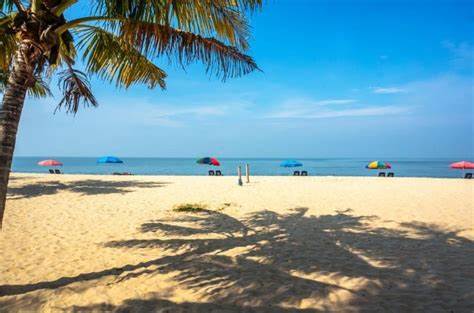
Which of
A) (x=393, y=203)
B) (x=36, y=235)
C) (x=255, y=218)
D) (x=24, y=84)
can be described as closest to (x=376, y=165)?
(x=393, y=203)

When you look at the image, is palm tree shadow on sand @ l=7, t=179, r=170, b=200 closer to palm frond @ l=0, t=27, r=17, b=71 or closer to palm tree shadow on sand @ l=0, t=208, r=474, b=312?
palm tree shadow on sand @ l=0, t=208, r=474, b=312

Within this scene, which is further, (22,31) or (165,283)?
(165,283)

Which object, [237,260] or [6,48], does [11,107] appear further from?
Answer: [237,260]

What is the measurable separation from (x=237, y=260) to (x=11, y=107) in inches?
177

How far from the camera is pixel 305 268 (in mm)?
5918

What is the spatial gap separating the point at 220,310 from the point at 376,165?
1380 inches

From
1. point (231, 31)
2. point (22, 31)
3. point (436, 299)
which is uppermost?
point (231, 31)

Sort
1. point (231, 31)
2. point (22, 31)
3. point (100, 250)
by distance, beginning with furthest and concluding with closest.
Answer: point (100, 250) < point (231, 31) < point (22, 31)

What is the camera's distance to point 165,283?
5.25 meters

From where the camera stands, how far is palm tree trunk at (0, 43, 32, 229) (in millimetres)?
4121

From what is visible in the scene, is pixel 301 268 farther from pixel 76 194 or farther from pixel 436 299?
pixel 76 194

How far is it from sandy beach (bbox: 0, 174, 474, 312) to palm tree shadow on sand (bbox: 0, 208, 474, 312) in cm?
3

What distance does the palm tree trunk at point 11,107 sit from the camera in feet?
13.5

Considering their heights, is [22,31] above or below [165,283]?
above
